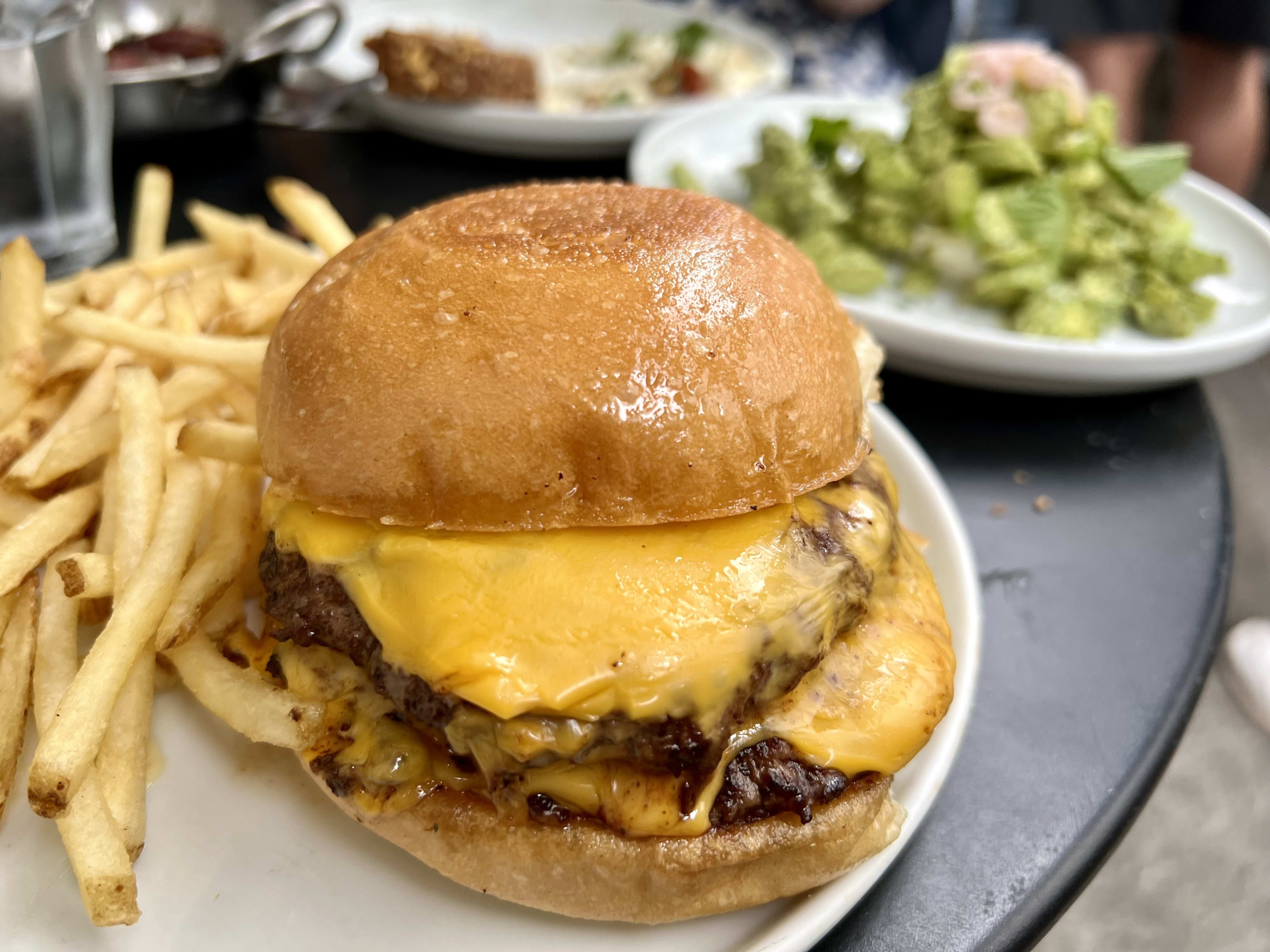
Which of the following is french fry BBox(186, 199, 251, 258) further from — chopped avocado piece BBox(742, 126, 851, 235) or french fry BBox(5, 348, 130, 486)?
chopped avocado piece BBox(742, 126, 851, 235)

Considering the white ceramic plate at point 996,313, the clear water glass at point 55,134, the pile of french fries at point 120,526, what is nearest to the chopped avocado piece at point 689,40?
the white ceramic plate at point 996,313

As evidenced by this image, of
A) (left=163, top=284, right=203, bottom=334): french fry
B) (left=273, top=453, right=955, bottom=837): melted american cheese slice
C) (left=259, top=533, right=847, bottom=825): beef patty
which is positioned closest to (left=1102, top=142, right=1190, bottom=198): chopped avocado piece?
(left=273, top=453, right=955, bottom=837): melted american cheese slice

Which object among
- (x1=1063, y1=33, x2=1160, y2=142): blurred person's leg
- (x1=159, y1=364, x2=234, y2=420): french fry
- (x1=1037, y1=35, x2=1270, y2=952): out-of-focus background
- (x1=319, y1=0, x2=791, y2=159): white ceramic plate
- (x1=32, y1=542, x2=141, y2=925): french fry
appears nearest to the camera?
(x1=32, y1=542, x2=141, y2=925): french fry

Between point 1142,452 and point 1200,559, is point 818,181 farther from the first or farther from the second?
point 1200,559

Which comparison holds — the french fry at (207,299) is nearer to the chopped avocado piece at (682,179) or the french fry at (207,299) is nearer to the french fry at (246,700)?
the french fry at (246,700)

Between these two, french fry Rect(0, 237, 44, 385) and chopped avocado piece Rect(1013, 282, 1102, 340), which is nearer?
french fry Rect(0, 237, 44, 385)

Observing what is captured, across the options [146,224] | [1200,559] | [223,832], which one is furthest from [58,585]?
[1200,559]

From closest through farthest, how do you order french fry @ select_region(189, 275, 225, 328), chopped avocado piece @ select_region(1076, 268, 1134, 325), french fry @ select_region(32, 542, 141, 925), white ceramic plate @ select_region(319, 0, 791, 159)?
french fry @ select_region(32, 542, 141, 925) → french fry @ select_region(189, 275, 225, 328) → chopped avocado piece @ select_region(1076, 268, 1134, 325) → white ceramic plate @ select_region(319, 0, 791, 159)
